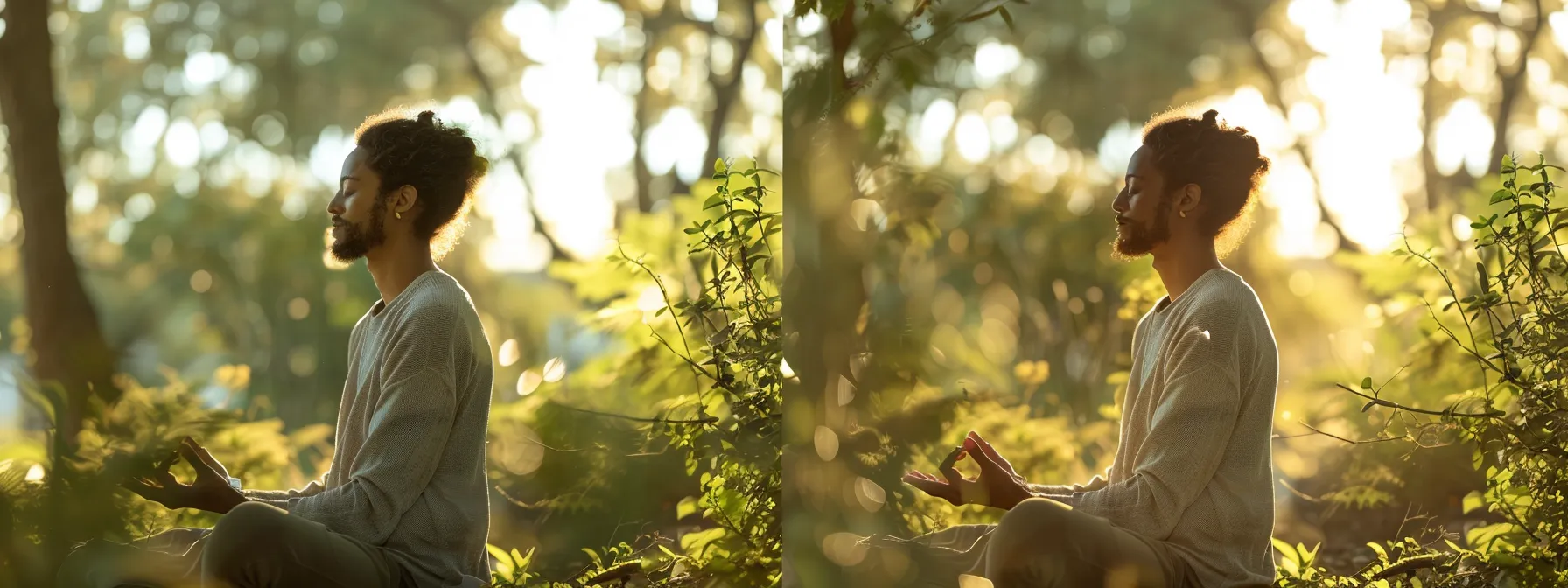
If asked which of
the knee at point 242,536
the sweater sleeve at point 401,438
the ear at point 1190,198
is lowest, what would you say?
the knee at point 242,536

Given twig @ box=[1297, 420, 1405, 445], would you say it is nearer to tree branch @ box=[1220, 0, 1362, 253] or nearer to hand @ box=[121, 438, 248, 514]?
tree branch @ box=[1220, 0, 1362, 253]

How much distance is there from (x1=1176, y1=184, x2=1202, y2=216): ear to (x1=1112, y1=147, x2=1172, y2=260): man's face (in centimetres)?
2

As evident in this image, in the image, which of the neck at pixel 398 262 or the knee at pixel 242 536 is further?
the neck at pixel 398 262

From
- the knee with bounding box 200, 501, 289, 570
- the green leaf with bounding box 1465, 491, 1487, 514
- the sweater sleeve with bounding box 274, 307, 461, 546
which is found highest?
the green leaf with bounding box 1465, 491, 1487, 514

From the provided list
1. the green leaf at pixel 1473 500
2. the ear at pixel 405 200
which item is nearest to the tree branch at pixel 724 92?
the ear at pixel 405 200

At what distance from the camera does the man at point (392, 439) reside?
196 centimetres

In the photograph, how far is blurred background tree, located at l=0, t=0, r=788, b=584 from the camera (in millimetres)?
2912

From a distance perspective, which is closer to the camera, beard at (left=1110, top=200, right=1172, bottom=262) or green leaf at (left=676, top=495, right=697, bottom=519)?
beard at (left=1110, top=200, right=1172, bottom=262)

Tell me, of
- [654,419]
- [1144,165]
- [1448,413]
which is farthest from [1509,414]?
[654,419]

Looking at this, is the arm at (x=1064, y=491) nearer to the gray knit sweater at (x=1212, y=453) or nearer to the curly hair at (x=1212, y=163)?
the gray knit sweater at (x=1212, y=453)

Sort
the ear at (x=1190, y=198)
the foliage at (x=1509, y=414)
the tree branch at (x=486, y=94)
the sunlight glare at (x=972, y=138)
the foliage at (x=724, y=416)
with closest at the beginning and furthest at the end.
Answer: the ear at (x=1190, y=198)
the foliage at (x=1509, y=414)
the foliage at (x=724, y=416)
the sunlight glare at (x=972, y=138)
the tree branch at (x=486, y=94)

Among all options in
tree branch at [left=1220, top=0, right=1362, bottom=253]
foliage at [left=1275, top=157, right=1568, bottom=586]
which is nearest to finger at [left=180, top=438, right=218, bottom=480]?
foliage at [left=1275, top=157, right=1568, bottom=586]

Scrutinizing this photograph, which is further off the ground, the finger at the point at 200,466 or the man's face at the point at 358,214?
the man's face at the point at 358,214

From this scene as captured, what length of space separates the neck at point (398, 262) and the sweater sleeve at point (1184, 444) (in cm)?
126
